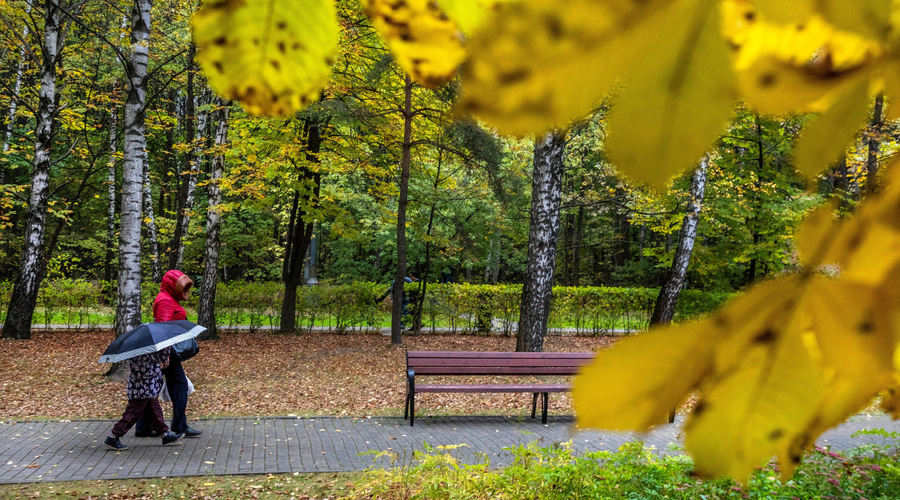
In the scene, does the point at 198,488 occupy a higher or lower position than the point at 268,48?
lower

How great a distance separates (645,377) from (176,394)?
699 centimetres

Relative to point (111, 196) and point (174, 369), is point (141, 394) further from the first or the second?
point (111, 196)

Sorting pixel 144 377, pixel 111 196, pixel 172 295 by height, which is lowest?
pixel 144 377

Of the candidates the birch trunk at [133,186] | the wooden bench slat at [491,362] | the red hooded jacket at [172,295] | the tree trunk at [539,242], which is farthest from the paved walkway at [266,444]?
the tree trunk at [539,242]

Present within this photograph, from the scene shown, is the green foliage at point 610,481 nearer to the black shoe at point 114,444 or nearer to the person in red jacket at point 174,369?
the person in red jacket at point 174,369

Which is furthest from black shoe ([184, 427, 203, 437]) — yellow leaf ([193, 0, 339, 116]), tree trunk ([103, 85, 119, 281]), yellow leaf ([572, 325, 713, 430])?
tree trunk ([103, 85, 119, 281])

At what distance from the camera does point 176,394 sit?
624 centimetres

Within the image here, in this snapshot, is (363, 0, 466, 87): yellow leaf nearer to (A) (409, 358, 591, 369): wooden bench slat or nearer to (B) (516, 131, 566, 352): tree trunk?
(A) (409, 358, 591, 369): wooden bench slat

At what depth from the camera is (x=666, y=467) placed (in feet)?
14.2

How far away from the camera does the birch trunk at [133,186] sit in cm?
691

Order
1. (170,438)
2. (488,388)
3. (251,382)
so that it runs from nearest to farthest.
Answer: (170,438) → (488,388) → (251,382)

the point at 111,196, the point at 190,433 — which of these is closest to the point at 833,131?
the point at 190,433

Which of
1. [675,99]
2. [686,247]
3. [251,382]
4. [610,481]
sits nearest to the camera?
[675,99]

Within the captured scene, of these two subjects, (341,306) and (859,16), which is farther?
(341,306)
